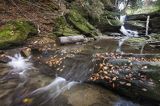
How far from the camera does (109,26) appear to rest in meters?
16.9

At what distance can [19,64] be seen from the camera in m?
7.91

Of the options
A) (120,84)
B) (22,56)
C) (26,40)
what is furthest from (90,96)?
(26,40)

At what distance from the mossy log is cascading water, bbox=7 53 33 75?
8.94ft

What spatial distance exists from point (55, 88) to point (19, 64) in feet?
8.80

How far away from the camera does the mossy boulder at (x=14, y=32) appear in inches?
371

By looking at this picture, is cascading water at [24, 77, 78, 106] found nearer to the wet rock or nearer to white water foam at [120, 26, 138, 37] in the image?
the wet rock

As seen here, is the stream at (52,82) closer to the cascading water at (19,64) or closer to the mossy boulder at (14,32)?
the cascading water at (19,64)

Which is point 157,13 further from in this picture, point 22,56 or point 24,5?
point 22,56

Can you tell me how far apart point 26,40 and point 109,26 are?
28.1 feet

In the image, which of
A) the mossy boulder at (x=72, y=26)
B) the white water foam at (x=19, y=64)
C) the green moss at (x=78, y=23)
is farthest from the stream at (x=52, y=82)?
the green moss at (x=78, y=23)

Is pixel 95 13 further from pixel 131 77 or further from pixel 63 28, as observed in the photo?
pixel 131 77

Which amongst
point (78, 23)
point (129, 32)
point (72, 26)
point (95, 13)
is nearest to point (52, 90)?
point (72, 26)

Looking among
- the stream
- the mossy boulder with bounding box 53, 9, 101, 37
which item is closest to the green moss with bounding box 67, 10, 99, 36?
the mossy boulder with bounding box 53, 9, 101, 37

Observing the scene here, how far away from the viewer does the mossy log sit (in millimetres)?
4969
